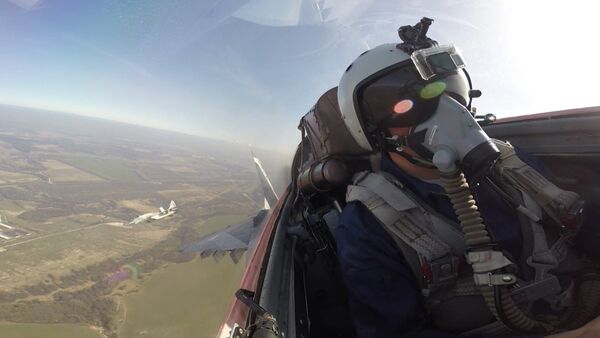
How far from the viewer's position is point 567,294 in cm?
124

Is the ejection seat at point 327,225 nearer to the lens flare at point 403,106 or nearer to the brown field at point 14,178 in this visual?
the lens flare at point 403,106

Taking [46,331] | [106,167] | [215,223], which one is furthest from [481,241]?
[106,167]

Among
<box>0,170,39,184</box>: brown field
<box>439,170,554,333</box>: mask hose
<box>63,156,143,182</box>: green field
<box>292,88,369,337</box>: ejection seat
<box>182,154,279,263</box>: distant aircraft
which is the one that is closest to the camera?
<box>439,170,554,333</box>: mask hose

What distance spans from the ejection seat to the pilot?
487 millimetres

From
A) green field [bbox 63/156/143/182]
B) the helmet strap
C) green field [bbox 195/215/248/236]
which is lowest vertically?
green field [bbox 63/156/143/182]

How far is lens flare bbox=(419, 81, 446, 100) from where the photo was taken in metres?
1.25

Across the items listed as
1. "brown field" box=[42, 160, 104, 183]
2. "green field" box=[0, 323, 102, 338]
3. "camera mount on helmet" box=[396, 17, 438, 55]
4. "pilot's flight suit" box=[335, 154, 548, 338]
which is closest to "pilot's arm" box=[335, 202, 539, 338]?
"pilot's flight suit" box=[335, 154, 548, 338]

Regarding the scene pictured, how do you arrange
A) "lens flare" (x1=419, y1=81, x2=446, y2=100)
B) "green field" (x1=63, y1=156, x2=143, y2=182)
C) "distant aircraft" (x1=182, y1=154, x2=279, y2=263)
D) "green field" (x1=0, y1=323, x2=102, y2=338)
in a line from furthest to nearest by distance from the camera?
"green field" (x1=63, y1=156, x2=143, y2=182), "green field" (x1=0, y1=323, x2=102, y2=338), "distant aircraft" (x1=182, y1=154, x2=279, y2=263), "lens flare" (x1=419, y1=81, x2=446, y2=100)

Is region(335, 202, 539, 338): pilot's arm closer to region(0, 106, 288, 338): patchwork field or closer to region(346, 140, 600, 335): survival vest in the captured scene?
region(346, 140, 600, 335): survival vest

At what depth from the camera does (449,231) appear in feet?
4.00

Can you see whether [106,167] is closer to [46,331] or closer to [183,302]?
[46,331]

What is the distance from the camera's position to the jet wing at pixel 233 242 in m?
4.66

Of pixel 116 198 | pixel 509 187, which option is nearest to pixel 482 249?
pixel 509 187

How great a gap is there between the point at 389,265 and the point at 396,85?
0.71 m
